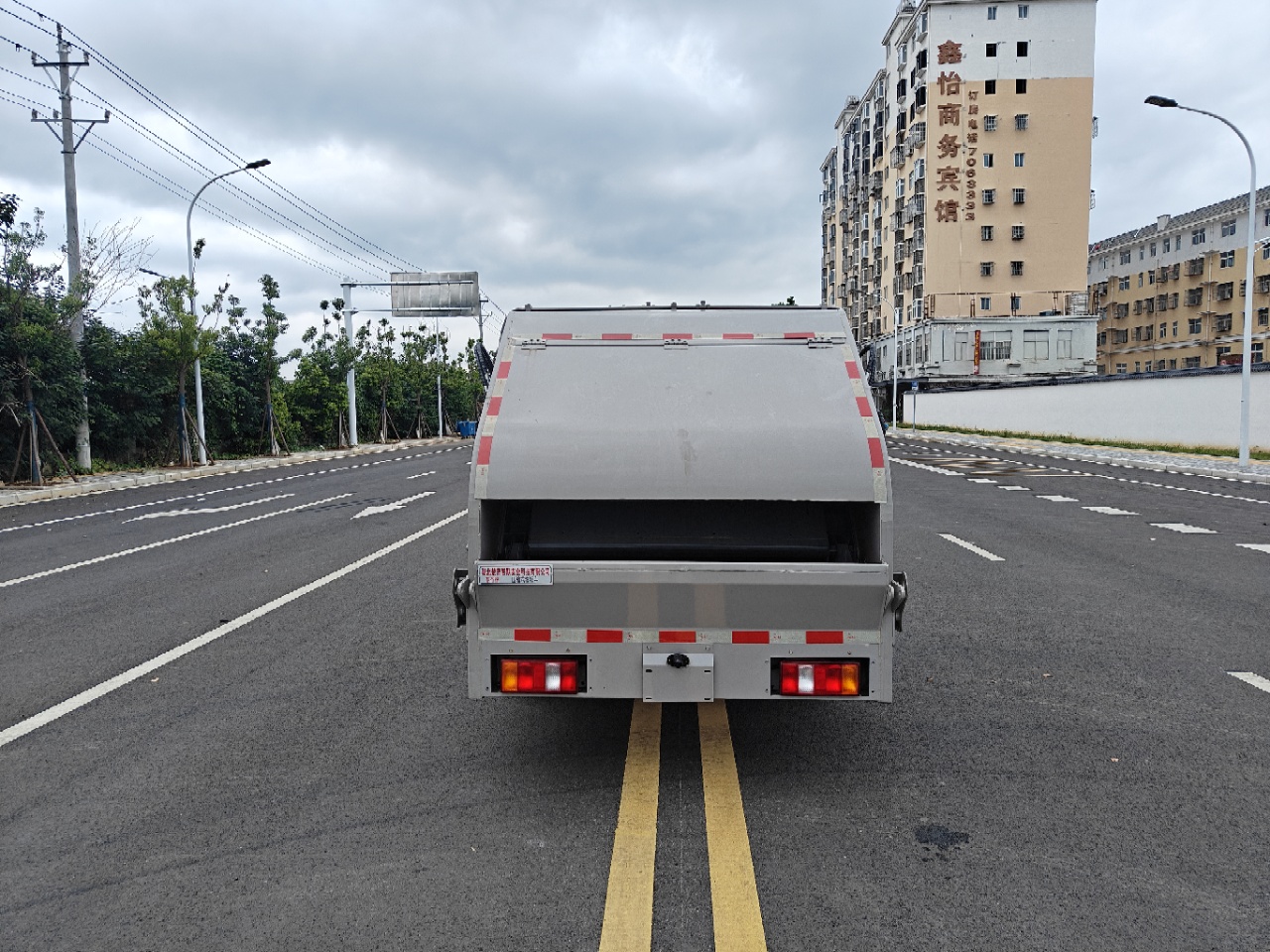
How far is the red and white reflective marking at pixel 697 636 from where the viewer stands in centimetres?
406

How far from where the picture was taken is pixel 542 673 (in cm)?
417

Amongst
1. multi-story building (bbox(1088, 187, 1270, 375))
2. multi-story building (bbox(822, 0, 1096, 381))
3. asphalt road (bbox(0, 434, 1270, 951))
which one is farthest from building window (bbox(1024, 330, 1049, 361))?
asphalt road (bbox(0, 434, 1270, 951))

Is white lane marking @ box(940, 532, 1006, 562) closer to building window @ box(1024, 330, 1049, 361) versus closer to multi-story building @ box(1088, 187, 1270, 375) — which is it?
building window @ box(1024, 330, 1049, 361)

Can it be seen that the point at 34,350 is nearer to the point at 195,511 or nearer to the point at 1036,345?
the point at 195,511

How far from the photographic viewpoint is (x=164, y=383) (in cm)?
3022

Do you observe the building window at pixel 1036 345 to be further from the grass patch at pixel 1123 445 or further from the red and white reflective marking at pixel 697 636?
the red and white reflective marking at pixel 697 636

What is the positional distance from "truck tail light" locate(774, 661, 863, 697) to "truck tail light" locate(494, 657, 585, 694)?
92 cm

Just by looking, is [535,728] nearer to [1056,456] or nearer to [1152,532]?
[1152,532]

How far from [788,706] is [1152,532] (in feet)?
31.1

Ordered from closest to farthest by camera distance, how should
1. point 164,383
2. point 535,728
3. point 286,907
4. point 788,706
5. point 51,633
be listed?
point 286,907 < point 535,728 < point 788,706 < point 51,633 < point 164,383

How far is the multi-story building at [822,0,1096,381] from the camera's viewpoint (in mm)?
62500

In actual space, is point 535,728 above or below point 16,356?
below

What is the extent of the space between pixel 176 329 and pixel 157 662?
25.1m

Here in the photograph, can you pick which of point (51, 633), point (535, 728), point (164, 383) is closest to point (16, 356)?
point (164, 383)
